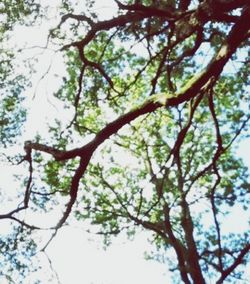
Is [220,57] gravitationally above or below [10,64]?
below

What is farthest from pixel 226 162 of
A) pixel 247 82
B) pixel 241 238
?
pixel 247 82

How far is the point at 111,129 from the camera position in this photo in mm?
5160

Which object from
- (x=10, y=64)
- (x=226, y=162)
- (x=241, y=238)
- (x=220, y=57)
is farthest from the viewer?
(x=226, y=162)

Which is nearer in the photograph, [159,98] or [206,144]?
[159,98]

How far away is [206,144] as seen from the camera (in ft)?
57.1

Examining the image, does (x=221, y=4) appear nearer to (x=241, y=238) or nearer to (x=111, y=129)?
(x=111, y=129)

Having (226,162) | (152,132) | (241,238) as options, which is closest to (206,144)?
(226,162)

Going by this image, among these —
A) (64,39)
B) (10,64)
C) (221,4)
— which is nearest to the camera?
(221,4)

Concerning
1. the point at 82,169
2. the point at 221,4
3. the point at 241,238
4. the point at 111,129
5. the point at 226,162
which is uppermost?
the point at 226,162

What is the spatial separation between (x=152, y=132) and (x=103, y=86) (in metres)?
5.97

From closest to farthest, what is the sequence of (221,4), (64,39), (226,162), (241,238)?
1. (221,4)
2. (64,39)
3. (241,238)
4. (226,162)

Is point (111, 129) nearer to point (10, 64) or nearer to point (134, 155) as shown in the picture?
point (10, 64)

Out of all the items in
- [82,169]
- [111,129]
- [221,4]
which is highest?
[221,4]

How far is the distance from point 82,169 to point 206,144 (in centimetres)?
1269
